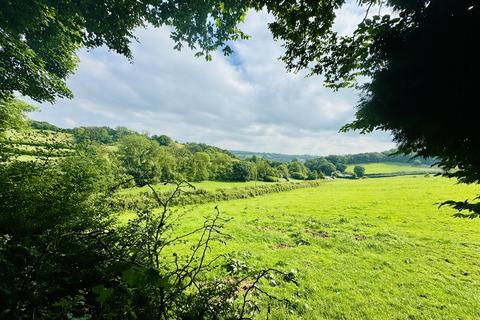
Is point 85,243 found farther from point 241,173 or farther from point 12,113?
point 241,173

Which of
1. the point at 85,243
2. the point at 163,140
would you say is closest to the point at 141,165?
the point at 85,243

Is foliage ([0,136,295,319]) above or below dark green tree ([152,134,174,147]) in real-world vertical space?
below

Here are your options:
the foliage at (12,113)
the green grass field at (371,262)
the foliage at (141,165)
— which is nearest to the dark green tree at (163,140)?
the foliage at (141,165)

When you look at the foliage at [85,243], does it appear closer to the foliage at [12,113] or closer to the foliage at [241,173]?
the foliage at [12,113]

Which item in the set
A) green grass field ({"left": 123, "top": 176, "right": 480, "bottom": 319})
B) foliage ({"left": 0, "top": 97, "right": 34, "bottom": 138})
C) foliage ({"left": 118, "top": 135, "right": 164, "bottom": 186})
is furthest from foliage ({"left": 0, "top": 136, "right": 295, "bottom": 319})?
foliage ({"left": 0, "top": 97, "right": 34, "bottom": 138})

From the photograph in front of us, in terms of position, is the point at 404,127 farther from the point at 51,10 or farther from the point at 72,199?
the point at 51,10

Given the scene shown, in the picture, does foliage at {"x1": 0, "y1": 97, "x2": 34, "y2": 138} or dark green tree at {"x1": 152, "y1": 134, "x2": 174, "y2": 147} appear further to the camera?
dark green tree at {"x1": 152, "y1": 134, "x2": 174, "y2": 147}

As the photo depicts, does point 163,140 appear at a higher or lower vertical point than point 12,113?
higher

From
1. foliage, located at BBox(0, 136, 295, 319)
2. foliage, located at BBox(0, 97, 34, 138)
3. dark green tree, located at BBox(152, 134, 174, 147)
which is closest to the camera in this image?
foliage, located at BBox(0, 136, 295, 319)

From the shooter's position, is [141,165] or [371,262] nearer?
[141,165]

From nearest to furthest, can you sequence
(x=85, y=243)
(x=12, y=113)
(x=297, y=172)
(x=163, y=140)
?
1. (x=85, y=243)
2. (x=12, y=113)
3. (x=297, y=172)
4. (x=163, y=140)

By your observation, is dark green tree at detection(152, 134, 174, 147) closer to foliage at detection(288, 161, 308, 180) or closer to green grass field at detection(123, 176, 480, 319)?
foliage at detection(288, 161, 308, 180)

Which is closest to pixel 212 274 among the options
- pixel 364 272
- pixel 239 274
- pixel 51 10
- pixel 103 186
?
pixel 239 274

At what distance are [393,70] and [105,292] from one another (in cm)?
392
